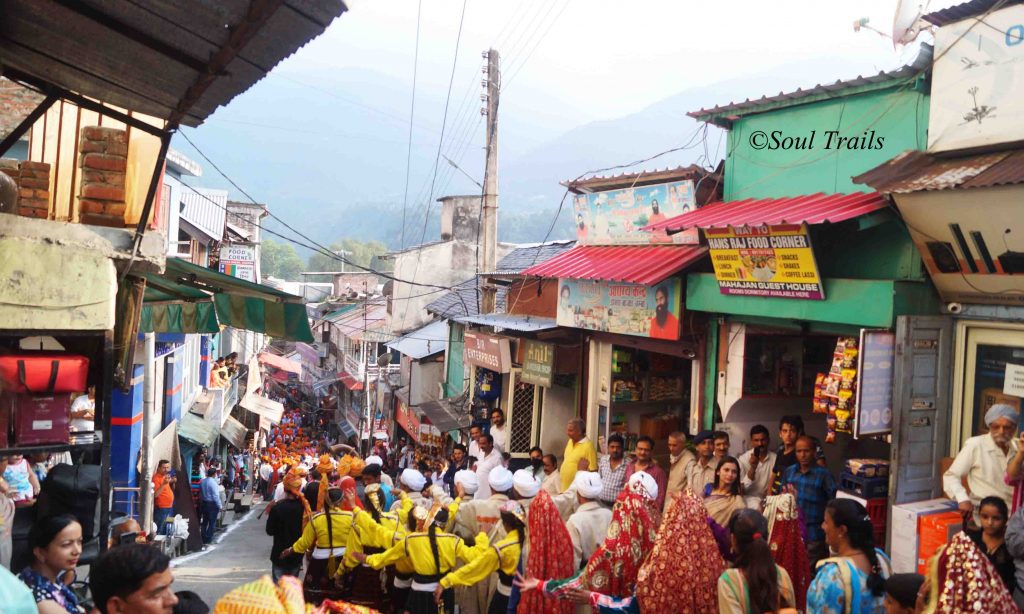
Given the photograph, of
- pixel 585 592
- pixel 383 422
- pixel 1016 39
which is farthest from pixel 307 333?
pixel 383 422

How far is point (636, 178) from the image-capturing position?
41.0 feet

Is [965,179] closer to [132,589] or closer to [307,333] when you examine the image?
[307,333]

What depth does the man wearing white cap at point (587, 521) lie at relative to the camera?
724 centimetres

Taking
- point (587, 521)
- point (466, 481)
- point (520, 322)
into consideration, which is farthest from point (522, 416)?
point (587, 521)

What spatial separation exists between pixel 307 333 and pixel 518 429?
828 centimetres

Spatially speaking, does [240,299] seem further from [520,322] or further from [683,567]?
[520,322]

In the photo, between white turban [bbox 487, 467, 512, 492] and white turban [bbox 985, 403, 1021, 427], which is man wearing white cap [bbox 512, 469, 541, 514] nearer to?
white turban [bbox 487, 467, 512, 492]

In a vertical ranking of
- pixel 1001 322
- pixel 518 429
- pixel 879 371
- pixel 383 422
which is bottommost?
pixel 383 422

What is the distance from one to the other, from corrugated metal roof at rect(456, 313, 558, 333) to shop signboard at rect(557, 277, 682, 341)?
62 centimetres

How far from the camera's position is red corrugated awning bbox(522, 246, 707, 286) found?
1098 cm

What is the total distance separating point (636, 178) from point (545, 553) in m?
7.24

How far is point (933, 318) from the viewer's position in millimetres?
8102

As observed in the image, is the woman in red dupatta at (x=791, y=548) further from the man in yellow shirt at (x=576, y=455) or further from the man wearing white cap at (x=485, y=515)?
the man in yellow shirt at (x=576, y=455)

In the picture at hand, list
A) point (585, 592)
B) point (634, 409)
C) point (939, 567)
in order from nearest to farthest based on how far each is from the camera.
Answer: point (939, 567), point (585, 592), point (634, 409)
